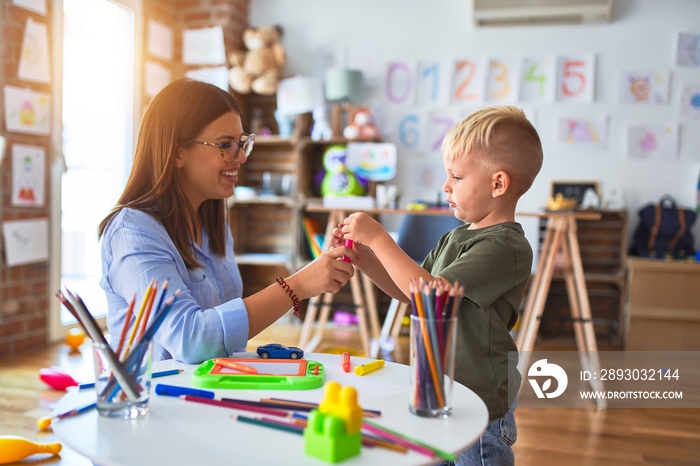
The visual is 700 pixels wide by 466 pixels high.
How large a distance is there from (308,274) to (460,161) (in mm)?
370

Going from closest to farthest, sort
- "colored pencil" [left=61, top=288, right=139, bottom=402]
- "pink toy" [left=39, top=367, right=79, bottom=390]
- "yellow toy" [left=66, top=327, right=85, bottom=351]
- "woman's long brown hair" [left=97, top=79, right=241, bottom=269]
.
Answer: "colored pencil" [left=61, top=288, right=139, bottom=402] → "woman's long brown hair" [left=97, top=79, right=241, bottom=269] → "pink toy" [left=39, top=367, right=79, bottom=390] → "yellow toy" [left=66, top=327, right=85, bottom=351]

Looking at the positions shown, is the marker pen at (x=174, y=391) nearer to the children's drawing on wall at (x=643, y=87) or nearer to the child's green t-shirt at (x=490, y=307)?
the child's green t-shirt at (x=490, y=307)

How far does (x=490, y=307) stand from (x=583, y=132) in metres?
3.26

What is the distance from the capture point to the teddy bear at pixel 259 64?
431 centimetres

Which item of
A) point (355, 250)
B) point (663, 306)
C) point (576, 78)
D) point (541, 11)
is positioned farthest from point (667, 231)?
point (355, 250)

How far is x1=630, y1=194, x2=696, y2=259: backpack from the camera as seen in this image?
3754 mm

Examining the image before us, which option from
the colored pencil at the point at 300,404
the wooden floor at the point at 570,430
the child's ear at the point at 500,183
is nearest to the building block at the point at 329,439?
the colored pencil at the point at 300,404

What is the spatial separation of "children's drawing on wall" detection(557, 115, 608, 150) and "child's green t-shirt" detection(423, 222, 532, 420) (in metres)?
3.14

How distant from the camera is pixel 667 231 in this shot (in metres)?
3.77

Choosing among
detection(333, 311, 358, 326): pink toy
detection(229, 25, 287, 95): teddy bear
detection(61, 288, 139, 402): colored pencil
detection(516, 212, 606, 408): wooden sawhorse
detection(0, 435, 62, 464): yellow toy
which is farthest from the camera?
detection(229, 25, 287, 95): teddy bear

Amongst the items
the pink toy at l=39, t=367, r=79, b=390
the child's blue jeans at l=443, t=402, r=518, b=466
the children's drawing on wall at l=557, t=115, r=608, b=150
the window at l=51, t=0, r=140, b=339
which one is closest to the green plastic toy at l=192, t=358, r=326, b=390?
the child's blue jeans at l=443, t=402, r=518, b=466

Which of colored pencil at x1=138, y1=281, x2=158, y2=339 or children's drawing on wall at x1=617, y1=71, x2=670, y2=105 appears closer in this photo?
colored pencil at x1=138, y1=281, x2=158, y2=339

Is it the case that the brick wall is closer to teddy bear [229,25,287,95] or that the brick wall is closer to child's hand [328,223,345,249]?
teddy bear [229,25,287,95]

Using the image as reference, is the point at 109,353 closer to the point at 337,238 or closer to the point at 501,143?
the point at 337,238
